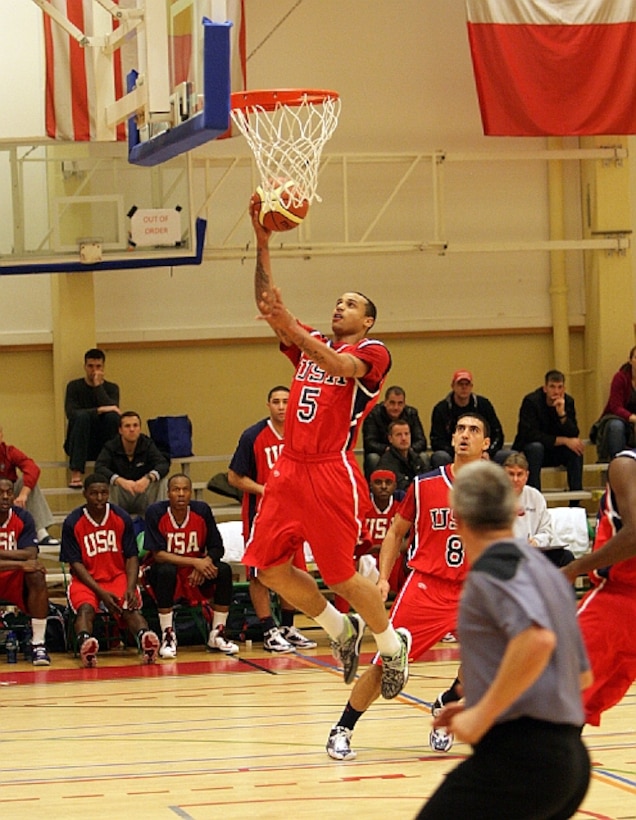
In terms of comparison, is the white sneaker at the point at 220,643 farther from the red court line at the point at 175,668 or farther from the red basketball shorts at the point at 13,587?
the red basketball shorts at the point at 13,587

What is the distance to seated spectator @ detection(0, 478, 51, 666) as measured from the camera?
11250 millimetres

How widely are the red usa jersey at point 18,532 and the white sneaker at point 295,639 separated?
2237 millimetres

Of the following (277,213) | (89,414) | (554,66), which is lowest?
(89,414)

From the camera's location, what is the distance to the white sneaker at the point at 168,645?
11.3m

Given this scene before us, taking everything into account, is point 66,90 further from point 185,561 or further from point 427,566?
point 427,566

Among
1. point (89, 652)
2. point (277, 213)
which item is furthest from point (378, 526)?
point (277, 213)

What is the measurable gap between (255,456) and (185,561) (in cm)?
106

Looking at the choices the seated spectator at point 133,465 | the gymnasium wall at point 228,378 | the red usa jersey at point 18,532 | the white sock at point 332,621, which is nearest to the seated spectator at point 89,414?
the gymnasium wall at point 228,378

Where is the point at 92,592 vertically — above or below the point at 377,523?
below

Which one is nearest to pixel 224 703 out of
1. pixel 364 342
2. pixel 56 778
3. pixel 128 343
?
pixel 56 778

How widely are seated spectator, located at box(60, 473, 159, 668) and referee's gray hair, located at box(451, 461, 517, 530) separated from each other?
26.3 feet

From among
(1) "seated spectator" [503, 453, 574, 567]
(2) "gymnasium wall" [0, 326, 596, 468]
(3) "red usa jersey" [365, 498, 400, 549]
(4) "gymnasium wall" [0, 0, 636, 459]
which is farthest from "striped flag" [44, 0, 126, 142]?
(1) "seated spectator" [503, 453, 574, 567]

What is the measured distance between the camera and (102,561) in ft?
37.8

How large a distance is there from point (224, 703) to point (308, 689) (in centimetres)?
73
